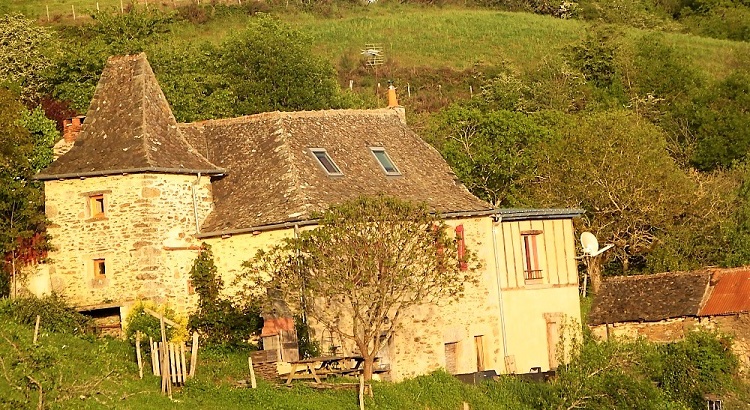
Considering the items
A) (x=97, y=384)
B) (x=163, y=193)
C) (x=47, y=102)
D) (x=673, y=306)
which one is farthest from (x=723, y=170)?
(x=97, y=384)

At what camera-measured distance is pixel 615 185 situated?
45875 mm

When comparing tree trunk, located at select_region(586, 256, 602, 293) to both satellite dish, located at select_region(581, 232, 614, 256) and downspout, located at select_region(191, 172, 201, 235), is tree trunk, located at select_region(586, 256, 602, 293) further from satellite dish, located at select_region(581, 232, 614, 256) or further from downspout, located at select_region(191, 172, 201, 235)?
downspout, located at select_region(191, 172, 201, 235)

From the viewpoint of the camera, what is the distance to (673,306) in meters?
41.5

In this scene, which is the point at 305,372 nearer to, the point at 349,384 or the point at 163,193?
the point at 349,384

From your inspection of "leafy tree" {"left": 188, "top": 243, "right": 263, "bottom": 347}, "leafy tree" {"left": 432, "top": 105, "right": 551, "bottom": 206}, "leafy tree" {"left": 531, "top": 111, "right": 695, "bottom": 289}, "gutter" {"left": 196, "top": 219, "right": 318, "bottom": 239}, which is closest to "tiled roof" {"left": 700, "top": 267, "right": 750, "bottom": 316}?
"leafy tree" {"left": 531, "top": 111, "right": 695, "bottom": 289}

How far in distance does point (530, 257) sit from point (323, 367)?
7927mm

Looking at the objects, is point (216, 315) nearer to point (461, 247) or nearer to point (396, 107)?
point (461, 247)

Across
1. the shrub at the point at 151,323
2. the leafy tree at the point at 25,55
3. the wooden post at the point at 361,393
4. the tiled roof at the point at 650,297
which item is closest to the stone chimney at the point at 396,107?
the tiled roof at the point at 650,297

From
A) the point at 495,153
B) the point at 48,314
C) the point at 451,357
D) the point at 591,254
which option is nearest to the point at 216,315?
the point at 48,314

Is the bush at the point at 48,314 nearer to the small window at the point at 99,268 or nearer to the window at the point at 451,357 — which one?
the small window at the point at 99,268

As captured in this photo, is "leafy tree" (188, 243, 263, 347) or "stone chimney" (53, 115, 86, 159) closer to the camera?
"leafy tree" (188, 243, 263, 347)

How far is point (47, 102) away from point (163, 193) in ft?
48.8

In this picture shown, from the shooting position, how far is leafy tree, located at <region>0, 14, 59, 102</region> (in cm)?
5285

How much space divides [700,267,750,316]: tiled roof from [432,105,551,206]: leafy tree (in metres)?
8.52
